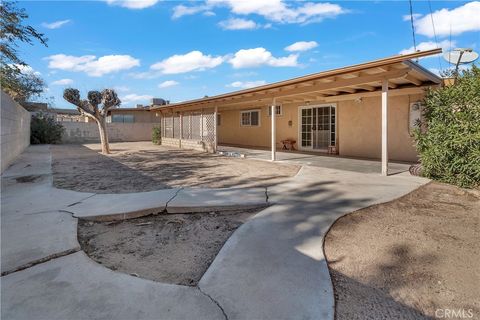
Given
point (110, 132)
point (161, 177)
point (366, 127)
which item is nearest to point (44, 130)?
point (110, 132)

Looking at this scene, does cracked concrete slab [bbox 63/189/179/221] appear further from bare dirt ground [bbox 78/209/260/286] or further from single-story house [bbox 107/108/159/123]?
single-story house [bbox 107/108/159/123]

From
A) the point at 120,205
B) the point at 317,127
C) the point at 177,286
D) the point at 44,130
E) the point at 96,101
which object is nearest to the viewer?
the point at 177,286

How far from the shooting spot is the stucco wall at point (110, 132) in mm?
23286

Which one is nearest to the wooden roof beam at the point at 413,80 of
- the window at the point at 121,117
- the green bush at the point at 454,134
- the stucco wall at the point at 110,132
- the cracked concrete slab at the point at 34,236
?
the green bush at the point at 454,134

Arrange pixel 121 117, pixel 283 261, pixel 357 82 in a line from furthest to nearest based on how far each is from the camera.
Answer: pixel 121 117 → pixel 357 82 → pixel 283 261

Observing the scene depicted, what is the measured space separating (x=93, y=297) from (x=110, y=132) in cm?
2488

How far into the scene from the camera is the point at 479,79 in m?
5.80

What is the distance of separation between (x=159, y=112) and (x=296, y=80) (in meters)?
14.7

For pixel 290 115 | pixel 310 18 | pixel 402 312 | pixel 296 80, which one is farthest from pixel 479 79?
pixel 290 115

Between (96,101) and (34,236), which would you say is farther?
(96,101)

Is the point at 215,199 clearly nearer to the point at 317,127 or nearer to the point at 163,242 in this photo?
the point at 163,242

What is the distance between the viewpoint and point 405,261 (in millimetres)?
2959

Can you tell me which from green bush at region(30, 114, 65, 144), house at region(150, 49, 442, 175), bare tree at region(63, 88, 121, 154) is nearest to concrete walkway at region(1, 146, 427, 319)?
house at region(150, 49, 442, 175)

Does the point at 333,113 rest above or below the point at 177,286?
above
